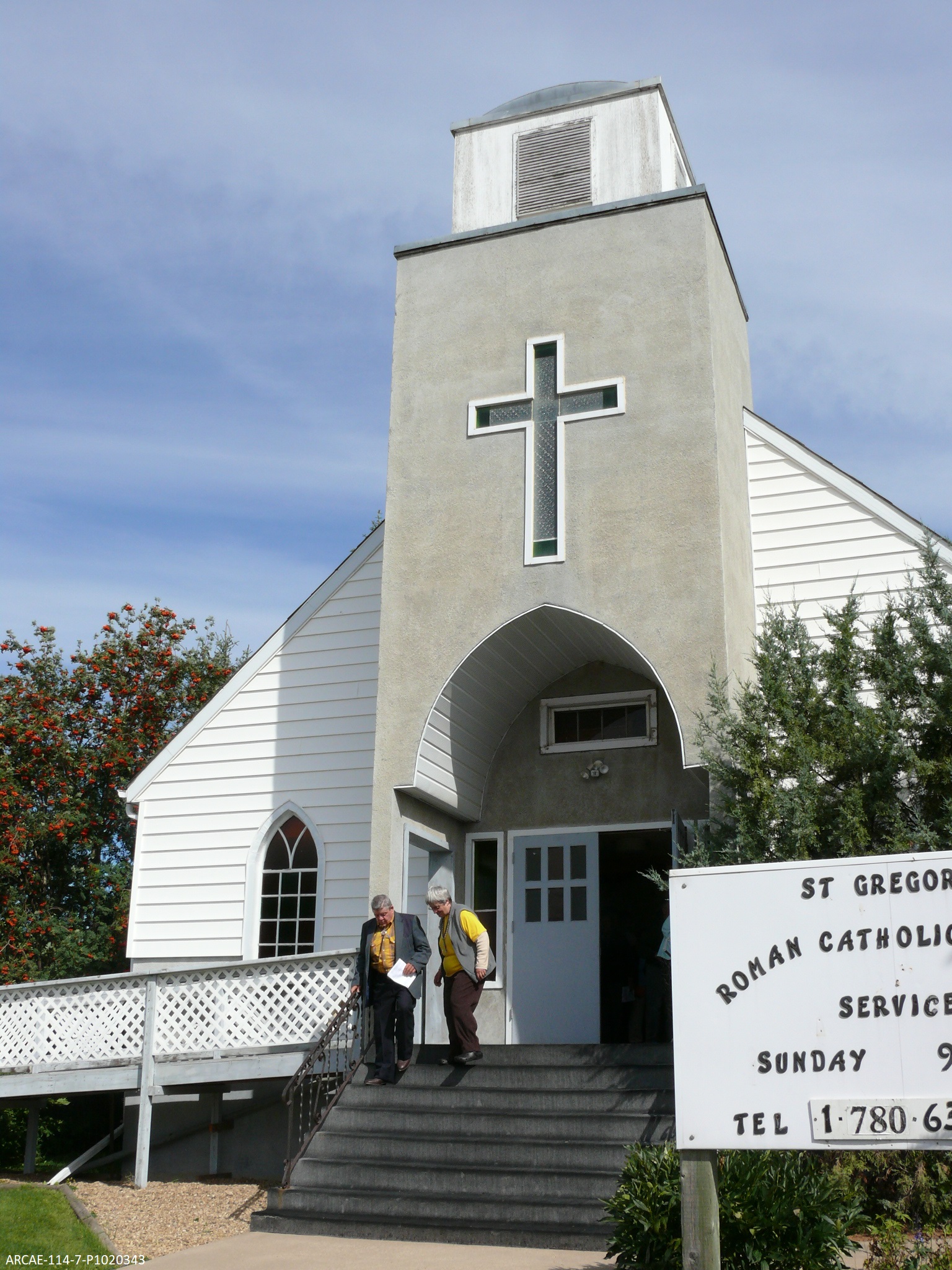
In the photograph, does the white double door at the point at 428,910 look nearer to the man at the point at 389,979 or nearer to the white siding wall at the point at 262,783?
the white siding wall at the point at 262,783

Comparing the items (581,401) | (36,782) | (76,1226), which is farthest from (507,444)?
(36,782)

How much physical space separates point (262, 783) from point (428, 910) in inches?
109

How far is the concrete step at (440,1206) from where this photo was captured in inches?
312

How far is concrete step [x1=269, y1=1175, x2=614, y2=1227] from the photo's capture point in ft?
26.0

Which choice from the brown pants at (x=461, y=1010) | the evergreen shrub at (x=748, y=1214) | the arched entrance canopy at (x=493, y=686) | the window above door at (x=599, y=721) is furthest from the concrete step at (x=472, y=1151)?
the window above door at (x=599, y=721)

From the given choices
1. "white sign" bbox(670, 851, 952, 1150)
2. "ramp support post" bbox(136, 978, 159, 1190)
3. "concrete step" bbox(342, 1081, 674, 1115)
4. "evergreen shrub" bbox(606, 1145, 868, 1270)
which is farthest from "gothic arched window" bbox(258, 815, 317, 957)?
"white sign" bbox(670, 851, 952, 1150)

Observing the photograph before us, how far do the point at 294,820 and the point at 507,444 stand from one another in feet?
17.0

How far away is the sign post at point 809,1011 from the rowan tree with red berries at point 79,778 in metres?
14.9

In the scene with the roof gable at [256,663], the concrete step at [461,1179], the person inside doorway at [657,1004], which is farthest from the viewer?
the roof gable at [256,663]

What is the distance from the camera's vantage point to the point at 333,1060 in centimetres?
1074

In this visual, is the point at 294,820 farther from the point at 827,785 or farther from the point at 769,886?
the point at 769,886

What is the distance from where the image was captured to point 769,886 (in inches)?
207

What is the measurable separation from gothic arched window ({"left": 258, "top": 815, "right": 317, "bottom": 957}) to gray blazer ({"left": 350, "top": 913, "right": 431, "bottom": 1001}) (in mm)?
3392

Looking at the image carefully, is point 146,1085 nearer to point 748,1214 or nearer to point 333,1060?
point 333,1060
